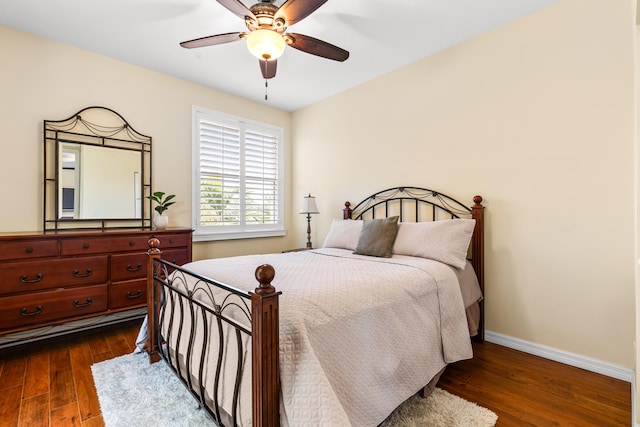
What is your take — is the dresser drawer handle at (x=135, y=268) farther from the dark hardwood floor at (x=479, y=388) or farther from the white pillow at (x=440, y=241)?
the white pillow at (x=440, y=241)

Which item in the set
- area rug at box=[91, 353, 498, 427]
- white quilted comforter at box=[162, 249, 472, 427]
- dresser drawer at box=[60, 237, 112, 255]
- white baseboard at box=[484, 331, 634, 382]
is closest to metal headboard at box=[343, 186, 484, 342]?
white baseboard at box=[484, 331, 634, 382]

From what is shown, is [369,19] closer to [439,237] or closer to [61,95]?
[439,237]

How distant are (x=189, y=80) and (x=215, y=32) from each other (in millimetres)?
1145

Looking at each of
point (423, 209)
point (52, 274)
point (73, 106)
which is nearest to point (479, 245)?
point (423, 209)

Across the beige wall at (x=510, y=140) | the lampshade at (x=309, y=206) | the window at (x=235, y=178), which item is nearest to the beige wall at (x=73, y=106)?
the beige wall at (x=510, y=140)

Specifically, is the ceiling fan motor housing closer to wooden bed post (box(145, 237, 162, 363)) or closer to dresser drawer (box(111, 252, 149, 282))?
wooden bed post (box(145, 237, 162, 363))

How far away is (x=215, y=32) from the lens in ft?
8.48

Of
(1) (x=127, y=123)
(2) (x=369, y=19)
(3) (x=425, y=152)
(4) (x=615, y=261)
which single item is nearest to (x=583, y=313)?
(4) (x=615, y=261)

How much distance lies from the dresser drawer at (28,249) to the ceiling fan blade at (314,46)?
2.39m

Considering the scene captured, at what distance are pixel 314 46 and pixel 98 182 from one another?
96.4 inches

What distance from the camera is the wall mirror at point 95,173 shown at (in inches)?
107

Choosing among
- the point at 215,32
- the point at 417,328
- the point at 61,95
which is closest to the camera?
the point at 417,328

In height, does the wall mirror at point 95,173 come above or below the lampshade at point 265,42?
below

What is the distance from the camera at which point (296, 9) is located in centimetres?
174
